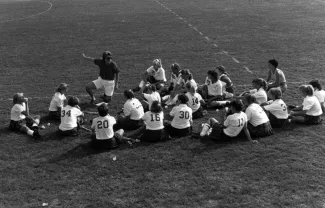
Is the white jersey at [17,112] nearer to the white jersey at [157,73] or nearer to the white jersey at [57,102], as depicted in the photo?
the white jersey at [57,102]

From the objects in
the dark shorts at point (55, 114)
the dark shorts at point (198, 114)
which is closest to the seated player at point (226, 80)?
the dark shorts at point (198, 114)

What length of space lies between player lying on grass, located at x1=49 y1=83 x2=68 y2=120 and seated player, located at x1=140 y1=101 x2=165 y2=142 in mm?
3321

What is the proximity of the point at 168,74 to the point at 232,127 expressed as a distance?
24.7 ft

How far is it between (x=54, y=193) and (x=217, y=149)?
4.50 metres

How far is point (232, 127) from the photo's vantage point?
35.7 feet

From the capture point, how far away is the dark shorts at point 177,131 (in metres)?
11.4

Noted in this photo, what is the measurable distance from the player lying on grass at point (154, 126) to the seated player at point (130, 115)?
2.92 ft

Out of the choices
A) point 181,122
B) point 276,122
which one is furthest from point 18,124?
point 276,122

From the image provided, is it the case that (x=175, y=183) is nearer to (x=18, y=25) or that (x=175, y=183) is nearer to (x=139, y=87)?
(x=139, y=87)

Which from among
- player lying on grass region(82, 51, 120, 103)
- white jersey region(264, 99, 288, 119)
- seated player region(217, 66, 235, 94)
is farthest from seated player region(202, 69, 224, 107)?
player lying on grass region(82, 51, 120, 103)

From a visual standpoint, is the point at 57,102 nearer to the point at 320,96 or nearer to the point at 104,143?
the point at 104,143

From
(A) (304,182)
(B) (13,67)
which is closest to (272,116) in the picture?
(A) (304,182)

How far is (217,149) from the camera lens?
10578mm

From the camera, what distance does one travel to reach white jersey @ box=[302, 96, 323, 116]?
1177 centimetres
